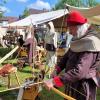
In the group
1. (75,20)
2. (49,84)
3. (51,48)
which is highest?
(75,20)

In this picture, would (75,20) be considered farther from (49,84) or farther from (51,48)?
(51,48)

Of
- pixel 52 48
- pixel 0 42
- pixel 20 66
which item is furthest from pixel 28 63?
pixel 0 42

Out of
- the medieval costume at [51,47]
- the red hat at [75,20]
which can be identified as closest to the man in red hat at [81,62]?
the red hat at [75,20]

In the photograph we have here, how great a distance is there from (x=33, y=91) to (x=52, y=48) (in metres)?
6.03

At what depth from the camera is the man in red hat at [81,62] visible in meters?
3.64

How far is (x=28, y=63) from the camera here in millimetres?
14398

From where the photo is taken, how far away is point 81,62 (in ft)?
11.9

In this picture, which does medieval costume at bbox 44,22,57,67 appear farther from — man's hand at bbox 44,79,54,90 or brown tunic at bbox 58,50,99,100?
man's hand at bbox 44,79,54,90

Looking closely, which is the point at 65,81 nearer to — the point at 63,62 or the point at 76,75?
the point at 76,75

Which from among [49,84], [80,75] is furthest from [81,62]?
[49,84]

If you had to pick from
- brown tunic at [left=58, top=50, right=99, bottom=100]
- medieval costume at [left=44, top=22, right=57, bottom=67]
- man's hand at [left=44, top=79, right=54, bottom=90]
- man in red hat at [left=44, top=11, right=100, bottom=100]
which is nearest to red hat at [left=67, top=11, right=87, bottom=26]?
man in red hat at [left=44, top=11, right=100, bottom=100]

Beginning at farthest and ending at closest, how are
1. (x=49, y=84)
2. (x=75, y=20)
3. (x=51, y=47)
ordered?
(x=51, y=47) < (x=75, y=20) < (x=49, y=84)

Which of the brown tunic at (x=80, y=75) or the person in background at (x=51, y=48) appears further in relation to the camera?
the person in background at (x=51, y=48)

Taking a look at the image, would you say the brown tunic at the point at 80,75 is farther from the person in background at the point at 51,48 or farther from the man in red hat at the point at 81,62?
the person in background at the point at 51,48
